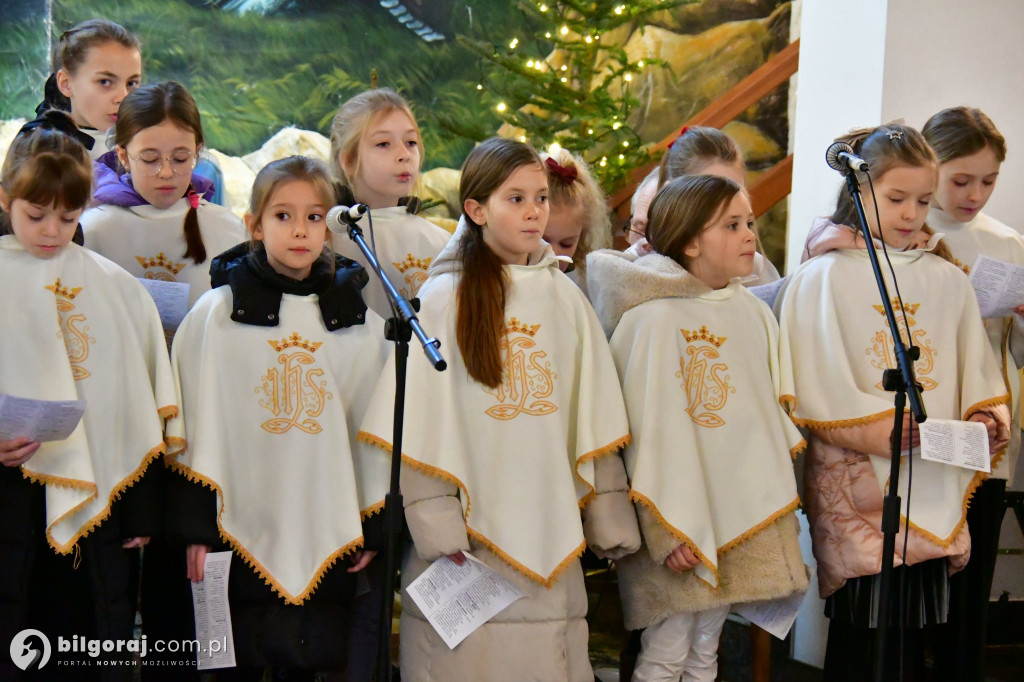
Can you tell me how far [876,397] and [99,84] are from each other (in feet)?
9.72

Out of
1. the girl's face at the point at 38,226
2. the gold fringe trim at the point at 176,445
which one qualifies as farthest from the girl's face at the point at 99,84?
the gold fringe trim at the point at 176,445

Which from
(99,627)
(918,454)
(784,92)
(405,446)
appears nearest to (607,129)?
(784,92)

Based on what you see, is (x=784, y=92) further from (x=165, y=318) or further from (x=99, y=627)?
(x=99, y=627)

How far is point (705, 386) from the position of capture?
133 inches

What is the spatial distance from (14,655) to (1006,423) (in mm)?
3130

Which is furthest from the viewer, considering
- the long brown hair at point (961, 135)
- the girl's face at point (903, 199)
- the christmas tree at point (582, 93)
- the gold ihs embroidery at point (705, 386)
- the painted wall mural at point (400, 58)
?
the painted wall mural at point (400, 58)

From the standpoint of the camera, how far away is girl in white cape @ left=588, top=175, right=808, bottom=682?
3277 mm

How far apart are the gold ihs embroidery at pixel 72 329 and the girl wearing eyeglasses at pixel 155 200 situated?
0.40m

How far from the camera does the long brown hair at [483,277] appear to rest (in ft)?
10.4

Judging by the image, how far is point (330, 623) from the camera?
314 cm

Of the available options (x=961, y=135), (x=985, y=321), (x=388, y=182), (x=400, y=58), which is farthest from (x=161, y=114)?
(x=400, y=58)

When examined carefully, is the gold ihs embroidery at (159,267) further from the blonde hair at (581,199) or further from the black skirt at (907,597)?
the black skirt at (907,597)

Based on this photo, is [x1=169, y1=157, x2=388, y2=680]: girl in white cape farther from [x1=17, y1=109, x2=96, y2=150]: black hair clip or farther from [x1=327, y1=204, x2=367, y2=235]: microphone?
[x1=17, y1=109, x2=96, y2=150]: black hair clip

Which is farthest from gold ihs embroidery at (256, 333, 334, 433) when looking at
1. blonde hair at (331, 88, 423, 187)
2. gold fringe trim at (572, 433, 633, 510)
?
blonde hair at (331, 88, 423, 187)
